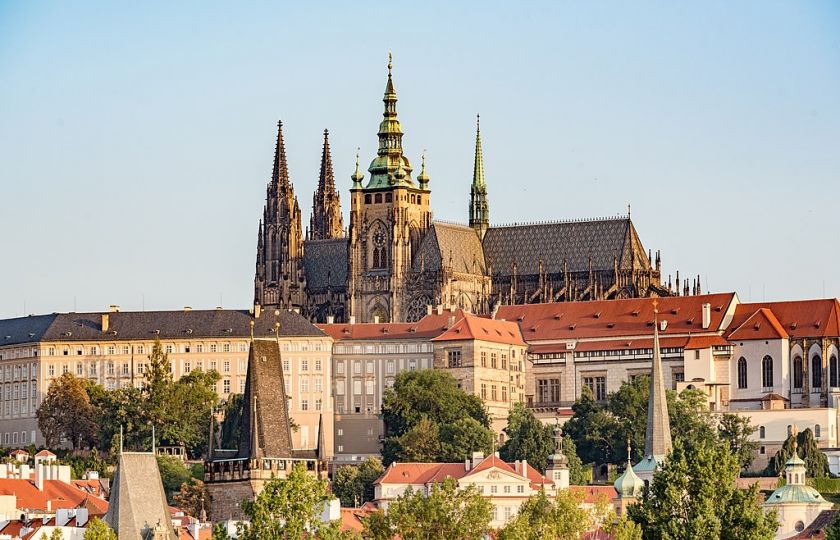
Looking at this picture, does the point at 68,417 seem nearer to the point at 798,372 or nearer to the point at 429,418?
the point at 429,418

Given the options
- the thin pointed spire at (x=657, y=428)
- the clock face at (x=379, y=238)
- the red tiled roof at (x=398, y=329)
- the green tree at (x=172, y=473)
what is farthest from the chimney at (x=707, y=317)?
the green tree at (x=172, y=473)

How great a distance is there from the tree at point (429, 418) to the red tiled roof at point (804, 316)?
17347 mm

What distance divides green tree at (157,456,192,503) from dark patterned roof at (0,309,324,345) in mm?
22596

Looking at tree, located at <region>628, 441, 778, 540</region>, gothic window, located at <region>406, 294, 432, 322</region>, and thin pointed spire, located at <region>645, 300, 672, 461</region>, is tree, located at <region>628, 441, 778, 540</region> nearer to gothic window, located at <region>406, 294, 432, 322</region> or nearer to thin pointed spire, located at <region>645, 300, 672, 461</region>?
thin pointed spire, located at <region>645, 300, 672, 461</region>

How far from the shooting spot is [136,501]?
102688 millimetres

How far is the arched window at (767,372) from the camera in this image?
17398cm

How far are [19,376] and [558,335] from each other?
34.2 metres

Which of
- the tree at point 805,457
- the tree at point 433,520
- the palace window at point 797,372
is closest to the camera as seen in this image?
the tree at point 433,520

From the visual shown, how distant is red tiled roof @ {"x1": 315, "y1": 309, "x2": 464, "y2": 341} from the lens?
184 meters

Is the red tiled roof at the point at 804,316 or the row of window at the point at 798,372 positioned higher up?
the red tiled roof at the point at 804,316

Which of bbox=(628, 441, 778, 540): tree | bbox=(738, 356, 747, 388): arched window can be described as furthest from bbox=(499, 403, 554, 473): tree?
bbox=(628, 441, 778, 540): tree

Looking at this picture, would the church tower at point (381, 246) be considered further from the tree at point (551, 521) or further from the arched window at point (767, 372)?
the tree at point (551, 521)

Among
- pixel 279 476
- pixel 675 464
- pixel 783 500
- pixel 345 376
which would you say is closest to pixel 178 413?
pixel 345 376

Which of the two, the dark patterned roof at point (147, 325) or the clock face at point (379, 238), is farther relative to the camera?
the clock face at point (379, 238)
